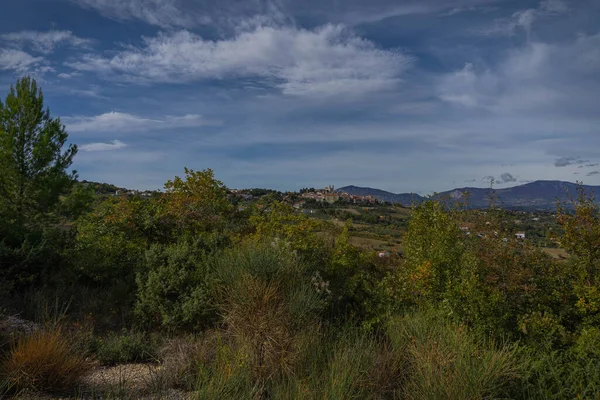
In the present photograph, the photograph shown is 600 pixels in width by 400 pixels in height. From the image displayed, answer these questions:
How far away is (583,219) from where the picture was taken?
21.9ft

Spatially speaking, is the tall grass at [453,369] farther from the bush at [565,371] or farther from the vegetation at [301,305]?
the bush at [565,371]

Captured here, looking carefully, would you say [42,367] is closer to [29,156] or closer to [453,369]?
[453,369]

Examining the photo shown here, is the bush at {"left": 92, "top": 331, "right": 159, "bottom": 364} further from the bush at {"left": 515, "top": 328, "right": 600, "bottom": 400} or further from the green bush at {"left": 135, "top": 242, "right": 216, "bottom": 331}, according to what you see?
the bush at {"left": 515, "top": 328, "right": 600, "bottom": 400}

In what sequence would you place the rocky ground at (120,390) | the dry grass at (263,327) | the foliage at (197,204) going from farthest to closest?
1. the foliage at (197,204)
2. the dry grass at (263,327)
3. the rocky ground at (120,390)

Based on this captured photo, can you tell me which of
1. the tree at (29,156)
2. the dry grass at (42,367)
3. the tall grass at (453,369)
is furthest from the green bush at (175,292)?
the tree at (29,156)

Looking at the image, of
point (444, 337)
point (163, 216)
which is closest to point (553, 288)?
point (444, 337)

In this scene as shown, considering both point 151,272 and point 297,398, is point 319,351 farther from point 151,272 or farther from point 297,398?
point 151,272

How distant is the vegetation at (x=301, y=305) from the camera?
4.46m

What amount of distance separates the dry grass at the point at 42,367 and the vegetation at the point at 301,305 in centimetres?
2

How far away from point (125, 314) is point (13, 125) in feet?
39.3

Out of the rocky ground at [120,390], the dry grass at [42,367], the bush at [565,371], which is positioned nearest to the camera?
the rocky ground at [120,390]

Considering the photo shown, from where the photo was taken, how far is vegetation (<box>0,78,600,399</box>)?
14.6ft

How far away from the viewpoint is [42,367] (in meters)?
4.53

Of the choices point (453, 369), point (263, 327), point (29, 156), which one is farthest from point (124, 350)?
point (29, 156)
